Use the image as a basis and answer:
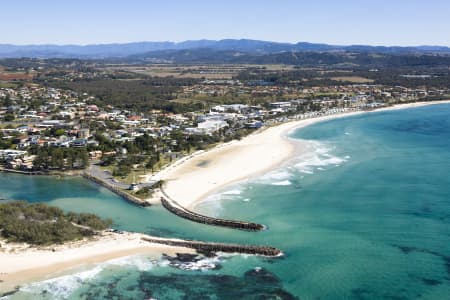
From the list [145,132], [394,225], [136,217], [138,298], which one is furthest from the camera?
[145,132]

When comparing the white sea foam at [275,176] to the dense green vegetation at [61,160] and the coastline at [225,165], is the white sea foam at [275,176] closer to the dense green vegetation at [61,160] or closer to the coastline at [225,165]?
the coastline at [225,165]

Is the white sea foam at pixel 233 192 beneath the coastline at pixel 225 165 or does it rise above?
beneath

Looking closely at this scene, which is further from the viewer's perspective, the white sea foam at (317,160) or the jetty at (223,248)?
the white sea foam at (317,160)

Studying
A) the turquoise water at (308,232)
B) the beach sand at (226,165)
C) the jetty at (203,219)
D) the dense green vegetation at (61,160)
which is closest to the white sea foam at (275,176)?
the turquoise water at (308,232)

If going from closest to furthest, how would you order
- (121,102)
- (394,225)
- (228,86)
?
1. (394,225)
2. (121,102)
3. (228,86)

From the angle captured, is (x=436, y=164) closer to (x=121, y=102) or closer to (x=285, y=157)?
(x=285, y=157)

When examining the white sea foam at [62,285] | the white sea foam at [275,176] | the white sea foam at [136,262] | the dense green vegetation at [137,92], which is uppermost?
the dense green vegetation at [137,92]

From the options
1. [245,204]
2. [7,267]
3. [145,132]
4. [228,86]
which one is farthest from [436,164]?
[228,86]
